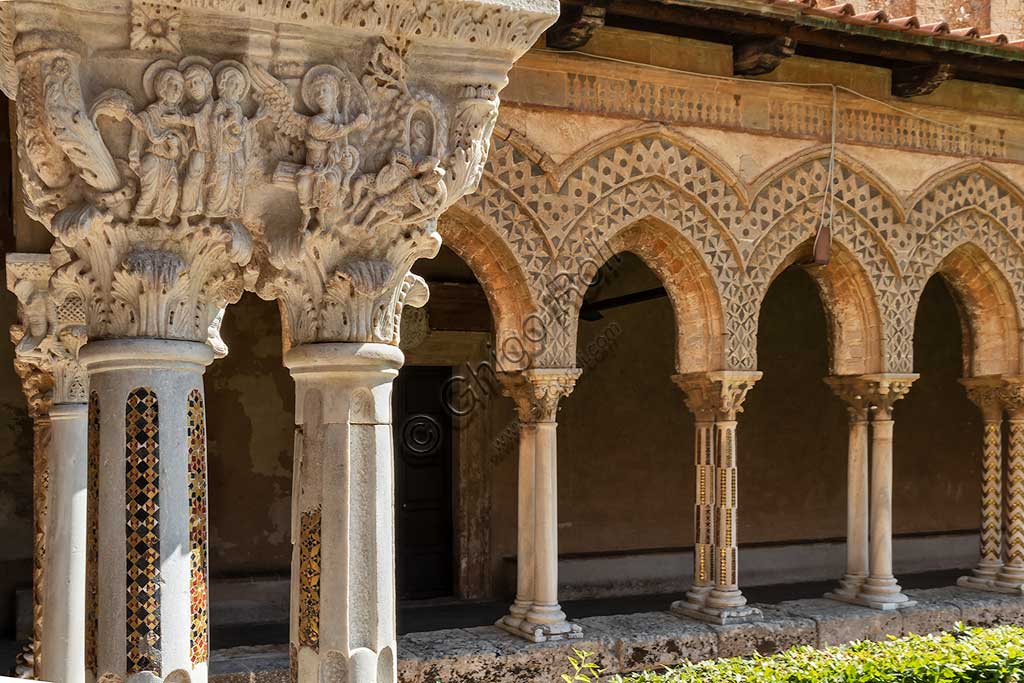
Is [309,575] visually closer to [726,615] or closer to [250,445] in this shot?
[726,615]

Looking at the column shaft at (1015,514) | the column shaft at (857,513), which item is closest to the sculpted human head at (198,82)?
the column shaft at (857,513)

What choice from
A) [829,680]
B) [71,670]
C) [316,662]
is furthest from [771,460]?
[316,662]

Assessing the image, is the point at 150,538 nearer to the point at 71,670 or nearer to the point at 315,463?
the point at 315,463

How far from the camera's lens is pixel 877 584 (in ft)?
29.2

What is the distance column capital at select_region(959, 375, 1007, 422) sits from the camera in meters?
9.65

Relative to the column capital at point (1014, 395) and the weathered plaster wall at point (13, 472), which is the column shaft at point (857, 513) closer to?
the column capital at point (1014, 395)

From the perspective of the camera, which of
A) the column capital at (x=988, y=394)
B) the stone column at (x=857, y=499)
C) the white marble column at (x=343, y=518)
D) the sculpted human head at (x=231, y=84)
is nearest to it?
the sculpted human head at (x=231, y=84)

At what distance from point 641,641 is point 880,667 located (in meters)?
2.64

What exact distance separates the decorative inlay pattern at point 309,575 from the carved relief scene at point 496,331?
0.01m

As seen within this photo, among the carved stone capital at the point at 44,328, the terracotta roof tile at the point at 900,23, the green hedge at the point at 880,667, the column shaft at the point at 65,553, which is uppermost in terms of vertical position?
the terracotta roof tile at the point at 900,23

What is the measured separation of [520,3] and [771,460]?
918 centimetres

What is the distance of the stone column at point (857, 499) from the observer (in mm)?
9047

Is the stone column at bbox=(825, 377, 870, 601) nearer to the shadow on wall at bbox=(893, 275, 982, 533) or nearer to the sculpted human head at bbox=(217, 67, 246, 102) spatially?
the shadow on wall at bbox=(893, 275, 982, 533)

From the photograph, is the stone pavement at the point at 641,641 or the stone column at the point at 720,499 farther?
the stone column at the point at 720,499
